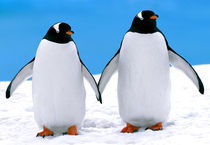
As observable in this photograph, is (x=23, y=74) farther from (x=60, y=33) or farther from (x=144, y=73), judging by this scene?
(x=144, y=73)

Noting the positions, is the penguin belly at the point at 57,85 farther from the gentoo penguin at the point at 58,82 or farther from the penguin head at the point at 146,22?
the penguin head at the point at 146,22

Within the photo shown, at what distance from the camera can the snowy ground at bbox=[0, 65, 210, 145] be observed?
13.1 feet

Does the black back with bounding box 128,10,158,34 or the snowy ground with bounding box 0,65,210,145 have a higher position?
the black back with bounding box 128,10,158,34

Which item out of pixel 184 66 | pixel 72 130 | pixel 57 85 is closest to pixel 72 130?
pixel 72 130

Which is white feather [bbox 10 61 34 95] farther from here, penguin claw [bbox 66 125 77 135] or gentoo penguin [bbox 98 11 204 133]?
gentoo penguin [bbox 98 11 204 133]

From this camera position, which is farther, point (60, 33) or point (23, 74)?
point (23, 74)

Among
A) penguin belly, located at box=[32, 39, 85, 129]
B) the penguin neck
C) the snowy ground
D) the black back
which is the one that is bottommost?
the snowy ground

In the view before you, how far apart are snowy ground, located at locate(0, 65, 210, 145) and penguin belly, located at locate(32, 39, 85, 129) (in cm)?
30

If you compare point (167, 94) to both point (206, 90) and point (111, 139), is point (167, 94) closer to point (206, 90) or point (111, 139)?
point (111, 139)

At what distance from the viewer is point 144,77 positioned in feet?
14.2

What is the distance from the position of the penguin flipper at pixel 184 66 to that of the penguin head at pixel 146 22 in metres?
0.54

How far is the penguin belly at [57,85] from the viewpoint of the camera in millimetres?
4195

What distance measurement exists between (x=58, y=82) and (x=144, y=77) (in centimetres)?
112

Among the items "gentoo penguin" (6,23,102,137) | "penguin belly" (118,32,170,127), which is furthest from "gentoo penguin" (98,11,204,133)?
"gentoo penguin" (6,23,102,137)
